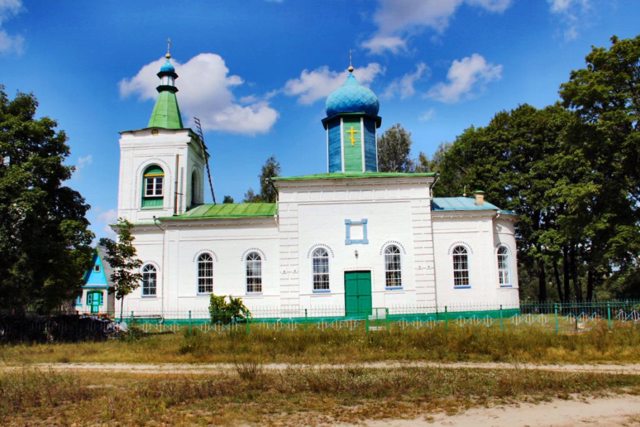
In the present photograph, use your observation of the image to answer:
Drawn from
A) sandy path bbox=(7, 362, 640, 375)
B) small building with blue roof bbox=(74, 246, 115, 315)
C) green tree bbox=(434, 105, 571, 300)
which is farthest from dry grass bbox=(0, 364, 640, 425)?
small building with blue roof bbox=(74, 246, 115, 315)

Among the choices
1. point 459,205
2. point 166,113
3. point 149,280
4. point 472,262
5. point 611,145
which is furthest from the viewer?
point 166,113

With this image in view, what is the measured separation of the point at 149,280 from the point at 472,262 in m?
14.9

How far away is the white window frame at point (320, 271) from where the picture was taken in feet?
70.4

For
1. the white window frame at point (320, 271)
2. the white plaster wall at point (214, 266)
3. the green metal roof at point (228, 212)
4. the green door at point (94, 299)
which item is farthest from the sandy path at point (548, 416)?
the green door at point (94, 299)

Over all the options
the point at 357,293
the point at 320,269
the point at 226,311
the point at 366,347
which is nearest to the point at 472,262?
the point at 357,293

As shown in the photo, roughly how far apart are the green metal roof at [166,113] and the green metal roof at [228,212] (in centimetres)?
469

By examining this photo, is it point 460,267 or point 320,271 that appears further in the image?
point 460,267

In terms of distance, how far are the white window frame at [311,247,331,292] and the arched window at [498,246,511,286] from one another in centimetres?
791

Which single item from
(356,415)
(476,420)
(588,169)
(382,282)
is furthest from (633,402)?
(588,169)

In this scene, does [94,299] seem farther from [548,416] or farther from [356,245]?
[548,416]

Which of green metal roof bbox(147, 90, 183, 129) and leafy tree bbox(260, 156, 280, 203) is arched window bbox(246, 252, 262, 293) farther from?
leafy tree bbox(260, 156, 280, 203)

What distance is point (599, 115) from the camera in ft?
67.4

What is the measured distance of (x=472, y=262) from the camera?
2206 centimetres

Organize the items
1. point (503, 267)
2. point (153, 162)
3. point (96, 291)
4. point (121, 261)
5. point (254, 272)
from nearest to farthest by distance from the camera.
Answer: point (121, 261) < point (254, 272) < point (503, 267) < point (153, 162) < point (96, 291)
